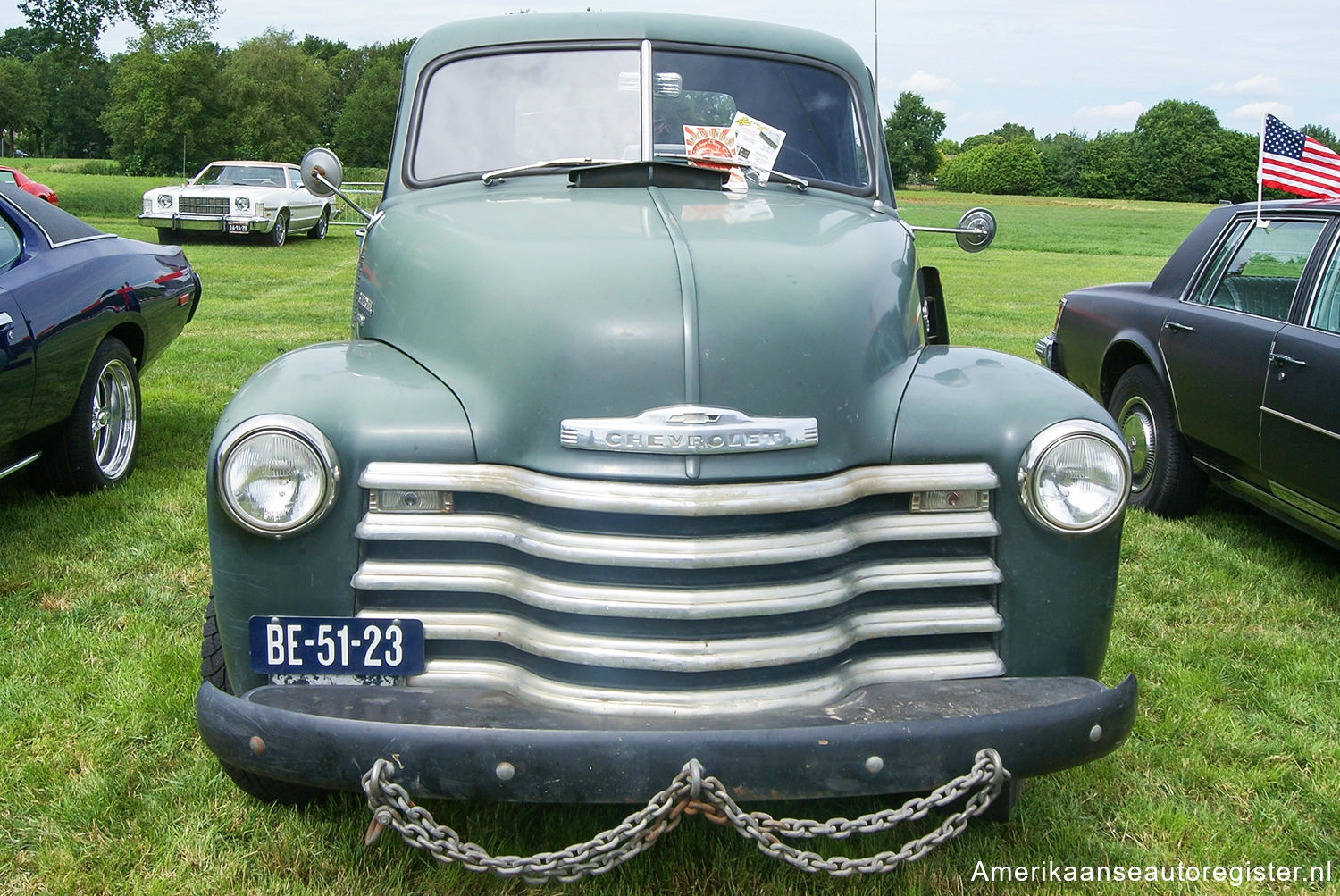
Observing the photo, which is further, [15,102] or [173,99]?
[15,102]

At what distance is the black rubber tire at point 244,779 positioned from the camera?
2.78 m

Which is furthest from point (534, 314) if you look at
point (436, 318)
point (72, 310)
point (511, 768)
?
point (72, 310)

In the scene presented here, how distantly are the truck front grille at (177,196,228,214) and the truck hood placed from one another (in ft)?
57.8

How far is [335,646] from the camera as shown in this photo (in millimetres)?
2428

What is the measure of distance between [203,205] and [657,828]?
1927cm

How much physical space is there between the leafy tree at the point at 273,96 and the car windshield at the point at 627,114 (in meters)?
49.3

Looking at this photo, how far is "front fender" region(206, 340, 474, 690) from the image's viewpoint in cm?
244

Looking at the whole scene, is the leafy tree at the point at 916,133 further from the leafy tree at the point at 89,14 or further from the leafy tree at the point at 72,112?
the leafy tree at the point at 72,112

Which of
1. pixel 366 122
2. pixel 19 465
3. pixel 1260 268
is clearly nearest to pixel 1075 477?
pixel 1260 268

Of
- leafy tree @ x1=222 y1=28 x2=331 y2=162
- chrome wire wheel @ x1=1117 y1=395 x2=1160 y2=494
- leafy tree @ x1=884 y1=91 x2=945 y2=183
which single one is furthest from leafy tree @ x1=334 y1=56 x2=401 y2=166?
chrome wire wheel @ x1=1117 y1=395 x2=1160 y2=494

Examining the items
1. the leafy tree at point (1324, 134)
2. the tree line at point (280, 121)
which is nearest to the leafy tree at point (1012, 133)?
the tree line at point (280, 121)

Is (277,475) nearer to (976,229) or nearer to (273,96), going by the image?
(976,229)

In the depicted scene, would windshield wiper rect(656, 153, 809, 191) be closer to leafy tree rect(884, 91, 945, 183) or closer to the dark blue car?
the dark blue car

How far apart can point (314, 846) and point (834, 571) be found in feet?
4.77
